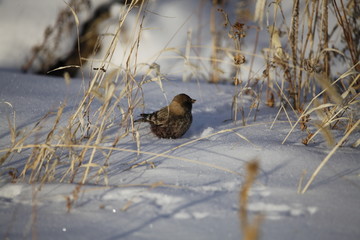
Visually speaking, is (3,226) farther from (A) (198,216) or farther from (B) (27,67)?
(B) (27,67)

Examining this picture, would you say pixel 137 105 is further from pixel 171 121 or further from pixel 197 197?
pixel 197 197

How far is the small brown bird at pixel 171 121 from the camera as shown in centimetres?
283

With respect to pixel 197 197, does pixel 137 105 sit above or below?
above

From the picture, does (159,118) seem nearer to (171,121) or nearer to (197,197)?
(171,121)

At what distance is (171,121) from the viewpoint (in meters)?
2.80

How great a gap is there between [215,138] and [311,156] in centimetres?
74

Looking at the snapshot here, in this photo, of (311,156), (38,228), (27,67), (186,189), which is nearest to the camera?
(38,228)

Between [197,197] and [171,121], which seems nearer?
[197,197]

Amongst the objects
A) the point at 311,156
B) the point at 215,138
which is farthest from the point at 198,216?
the point at 215,138

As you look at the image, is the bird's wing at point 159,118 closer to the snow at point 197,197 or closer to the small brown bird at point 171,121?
the small brown bird at point 171,121

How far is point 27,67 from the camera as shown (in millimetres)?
4797

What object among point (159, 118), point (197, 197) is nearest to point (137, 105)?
point (159, 118)

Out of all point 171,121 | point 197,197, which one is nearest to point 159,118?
point 171,121

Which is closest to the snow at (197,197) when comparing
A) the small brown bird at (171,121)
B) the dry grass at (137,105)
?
the dry grass at (137,105)
